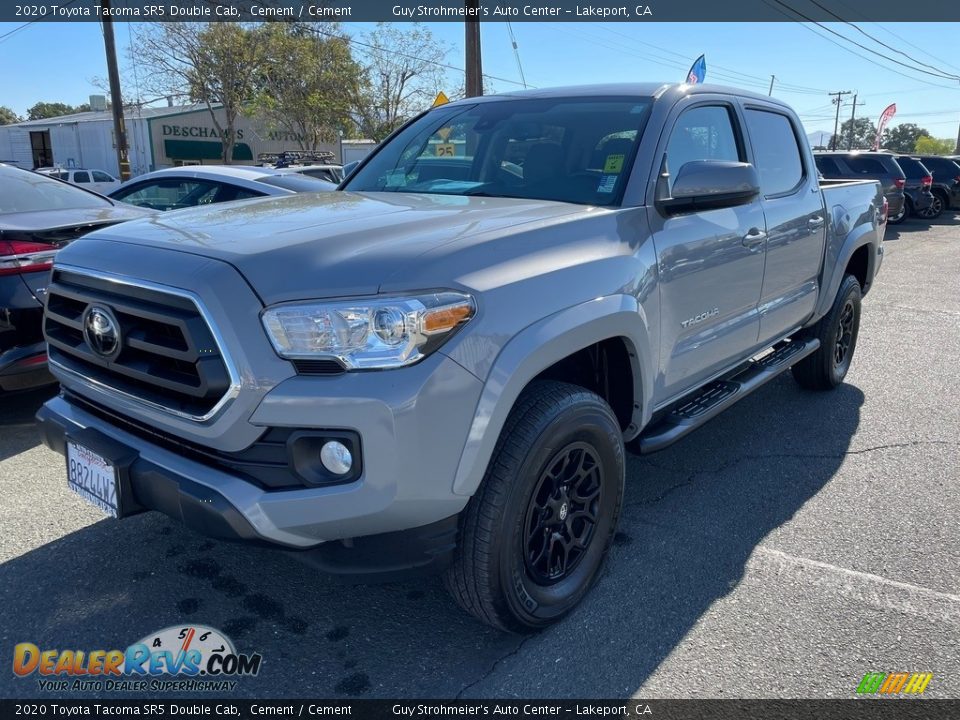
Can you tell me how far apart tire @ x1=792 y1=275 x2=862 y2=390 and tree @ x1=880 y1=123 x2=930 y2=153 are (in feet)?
458

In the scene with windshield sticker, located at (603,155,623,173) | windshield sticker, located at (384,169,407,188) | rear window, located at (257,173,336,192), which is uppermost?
windshield sticker, located at (603,155,623,173)

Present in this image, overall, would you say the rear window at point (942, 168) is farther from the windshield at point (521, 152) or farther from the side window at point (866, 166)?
the windshield at point (521, 152)

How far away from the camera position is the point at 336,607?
2.88m

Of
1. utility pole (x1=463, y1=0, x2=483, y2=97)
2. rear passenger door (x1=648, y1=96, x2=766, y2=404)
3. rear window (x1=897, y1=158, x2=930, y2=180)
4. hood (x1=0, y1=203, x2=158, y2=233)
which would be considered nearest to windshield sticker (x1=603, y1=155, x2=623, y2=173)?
rear passenger door (x1=648, y1=96, x2=766, y2=404)

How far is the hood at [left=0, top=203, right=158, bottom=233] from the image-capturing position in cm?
428

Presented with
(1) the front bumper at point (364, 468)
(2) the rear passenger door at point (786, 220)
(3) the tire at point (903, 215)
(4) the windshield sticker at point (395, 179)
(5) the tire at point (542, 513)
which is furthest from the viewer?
(3) the tire at point (903, 215)

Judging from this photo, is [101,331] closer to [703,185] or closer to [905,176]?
[703,185]

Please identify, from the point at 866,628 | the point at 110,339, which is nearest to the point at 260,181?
the point at 110,339

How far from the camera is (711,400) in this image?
376 cm

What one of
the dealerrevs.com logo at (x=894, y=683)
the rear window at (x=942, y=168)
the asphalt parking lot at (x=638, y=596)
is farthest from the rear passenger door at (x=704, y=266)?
the rear window at (x=942, y=168)

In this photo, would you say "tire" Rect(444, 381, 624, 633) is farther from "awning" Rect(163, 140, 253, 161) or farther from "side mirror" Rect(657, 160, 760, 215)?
"awning" Rect(163, 140, 253, 161)

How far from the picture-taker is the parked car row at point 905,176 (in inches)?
694

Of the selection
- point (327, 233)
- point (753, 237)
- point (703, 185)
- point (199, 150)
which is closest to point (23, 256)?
point (327, 233)

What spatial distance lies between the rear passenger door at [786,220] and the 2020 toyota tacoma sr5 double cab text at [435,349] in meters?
0.45
